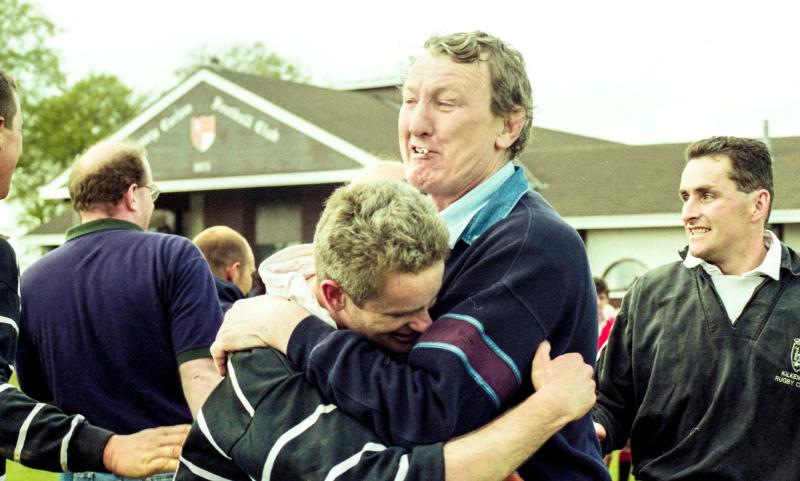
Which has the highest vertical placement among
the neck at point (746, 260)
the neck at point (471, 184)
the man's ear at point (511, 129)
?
the man's ear at point (511, 129)

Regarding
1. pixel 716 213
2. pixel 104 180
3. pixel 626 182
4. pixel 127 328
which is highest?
pixel 104 180

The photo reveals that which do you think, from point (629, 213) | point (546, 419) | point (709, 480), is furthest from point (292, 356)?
point (629, 213)

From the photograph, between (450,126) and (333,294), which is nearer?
(333,294)

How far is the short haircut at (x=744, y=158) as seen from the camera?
15.3 ft

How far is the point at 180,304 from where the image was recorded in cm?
436

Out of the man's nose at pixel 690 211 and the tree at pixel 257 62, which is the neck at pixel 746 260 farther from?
the tree at pixel 257 62

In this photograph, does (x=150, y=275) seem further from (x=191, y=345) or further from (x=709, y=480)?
(x=709, y=480)

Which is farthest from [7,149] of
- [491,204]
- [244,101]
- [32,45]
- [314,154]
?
[32,45]

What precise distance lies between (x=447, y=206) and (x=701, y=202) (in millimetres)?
2218

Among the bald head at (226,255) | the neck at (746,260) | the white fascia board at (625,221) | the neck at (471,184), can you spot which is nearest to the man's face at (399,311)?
the neck at (471,184)

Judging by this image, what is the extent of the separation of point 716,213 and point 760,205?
233 mm

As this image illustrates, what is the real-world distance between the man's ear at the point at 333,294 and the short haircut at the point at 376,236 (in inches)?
0.9

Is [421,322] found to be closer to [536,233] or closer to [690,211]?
[536,233]

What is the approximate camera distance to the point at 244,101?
31.4m
